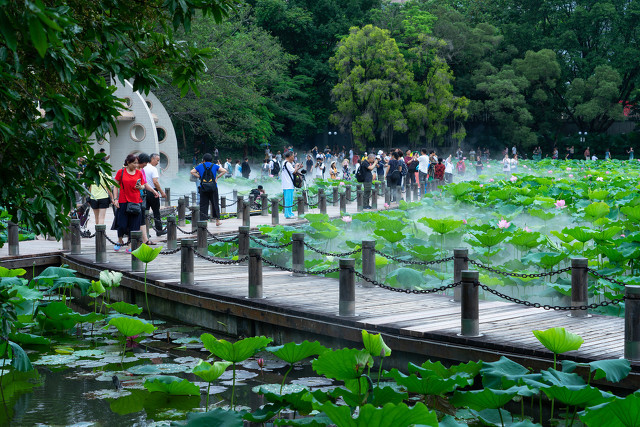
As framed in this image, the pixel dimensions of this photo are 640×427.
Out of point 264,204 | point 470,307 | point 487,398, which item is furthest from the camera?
point 264,204

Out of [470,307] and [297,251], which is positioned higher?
[297,251]

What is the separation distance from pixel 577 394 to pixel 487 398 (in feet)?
1.47

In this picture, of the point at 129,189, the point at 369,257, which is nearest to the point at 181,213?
the point at 129,189

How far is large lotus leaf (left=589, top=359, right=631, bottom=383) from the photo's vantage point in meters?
4.24

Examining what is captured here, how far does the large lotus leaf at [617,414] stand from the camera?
10.5 ft

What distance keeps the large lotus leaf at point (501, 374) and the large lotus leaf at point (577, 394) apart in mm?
350

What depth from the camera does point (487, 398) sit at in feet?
12.7

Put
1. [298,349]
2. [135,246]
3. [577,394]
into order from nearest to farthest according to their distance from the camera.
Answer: [577,394] < [298,349] < [135,246]

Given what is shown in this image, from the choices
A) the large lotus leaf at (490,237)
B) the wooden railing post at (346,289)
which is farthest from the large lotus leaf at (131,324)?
the large lotus leaf at (490,237)

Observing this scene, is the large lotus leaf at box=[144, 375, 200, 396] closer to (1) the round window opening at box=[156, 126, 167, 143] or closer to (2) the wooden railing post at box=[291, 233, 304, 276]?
(2) the wooden railing post at box=[291, 233, 304, 276]

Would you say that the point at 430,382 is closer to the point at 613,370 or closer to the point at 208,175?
the point at 613,370

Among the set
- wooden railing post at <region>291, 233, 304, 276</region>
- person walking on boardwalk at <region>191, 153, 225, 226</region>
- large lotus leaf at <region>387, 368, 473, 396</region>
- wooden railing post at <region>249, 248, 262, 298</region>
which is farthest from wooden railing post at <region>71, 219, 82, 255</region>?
large lotus leaf at <region>387, 368, 473, 396</region>

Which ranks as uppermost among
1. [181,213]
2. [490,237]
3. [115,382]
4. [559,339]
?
[181,213]

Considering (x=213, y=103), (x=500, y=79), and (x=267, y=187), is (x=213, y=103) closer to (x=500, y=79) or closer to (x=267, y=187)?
(x=267, y=187)
